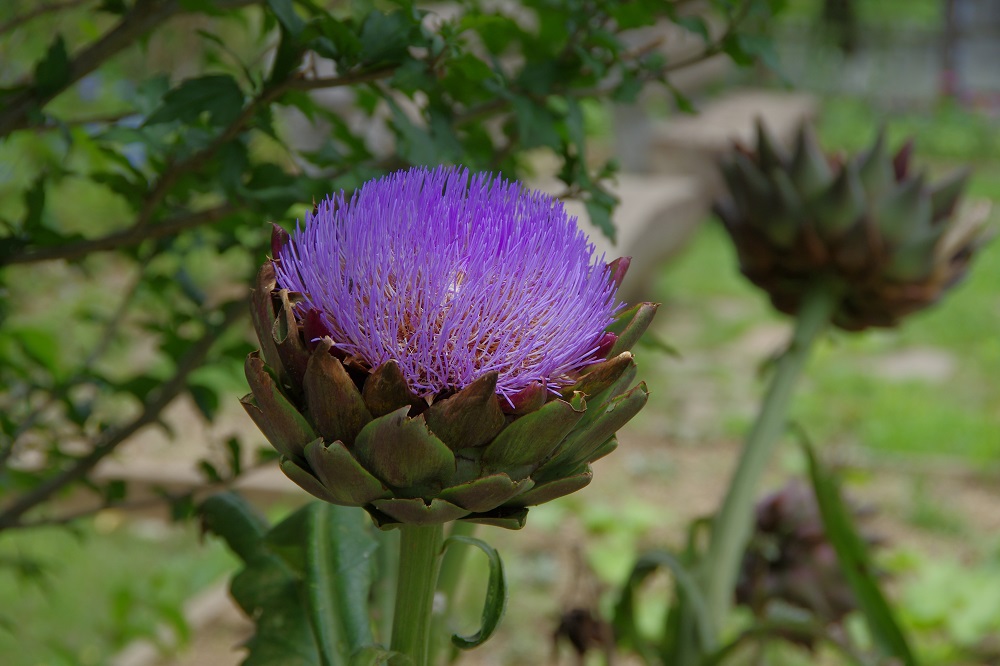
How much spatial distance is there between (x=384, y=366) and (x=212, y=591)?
183cm

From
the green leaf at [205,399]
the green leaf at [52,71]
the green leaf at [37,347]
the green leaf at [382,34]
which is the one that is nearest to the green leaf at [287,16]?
the green leaf at [382,34]

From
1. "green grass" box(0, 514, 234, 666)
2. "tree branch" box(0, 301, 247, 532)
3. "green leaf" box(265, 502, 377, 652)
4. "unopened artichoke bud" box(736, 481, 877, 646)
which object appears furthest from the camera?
"green grass" box(0, 514, 234, 666)

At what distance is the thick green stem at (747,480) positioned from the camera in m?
1.34

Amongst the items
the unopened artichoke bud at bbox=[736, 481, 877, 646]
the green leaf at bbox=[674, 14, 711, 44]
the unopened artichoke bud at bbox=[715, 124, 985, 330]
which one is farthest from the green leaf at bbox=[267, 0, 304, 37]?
the unopened artichoke bud at bbox=[736, 481, 877, 646]

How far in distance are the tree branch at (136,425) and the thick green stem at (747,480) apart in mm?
629

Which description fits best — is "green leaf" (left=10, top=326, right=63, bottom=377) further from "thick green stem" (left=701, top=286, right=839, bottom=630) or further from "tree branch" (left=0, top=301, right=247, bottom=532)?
"thick green stem" (left=701, top=286, right=839, bottom=630)

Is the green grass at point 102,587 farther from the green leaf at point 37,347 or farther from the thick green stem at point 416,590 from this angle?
the thick green stem at point 416,590

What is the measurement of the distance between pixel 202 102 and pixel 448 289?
0.37 metres

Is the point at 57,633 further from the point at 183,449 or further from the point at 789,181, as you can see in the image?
the point at 789,181

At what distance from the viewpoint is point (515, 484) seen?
0.61 m

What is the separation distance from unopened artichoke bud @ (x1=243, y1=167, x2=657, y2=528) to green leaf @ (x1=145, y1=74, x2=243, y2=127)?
0.27m

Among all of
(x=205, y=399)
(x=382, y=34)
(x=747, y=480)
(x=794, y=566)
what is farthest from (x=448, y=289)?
(x=794, y=566)

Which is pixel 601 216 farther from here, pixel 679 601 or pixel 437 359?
pixel 679 601

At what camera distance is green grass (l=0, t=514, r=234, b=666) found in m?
1.98
